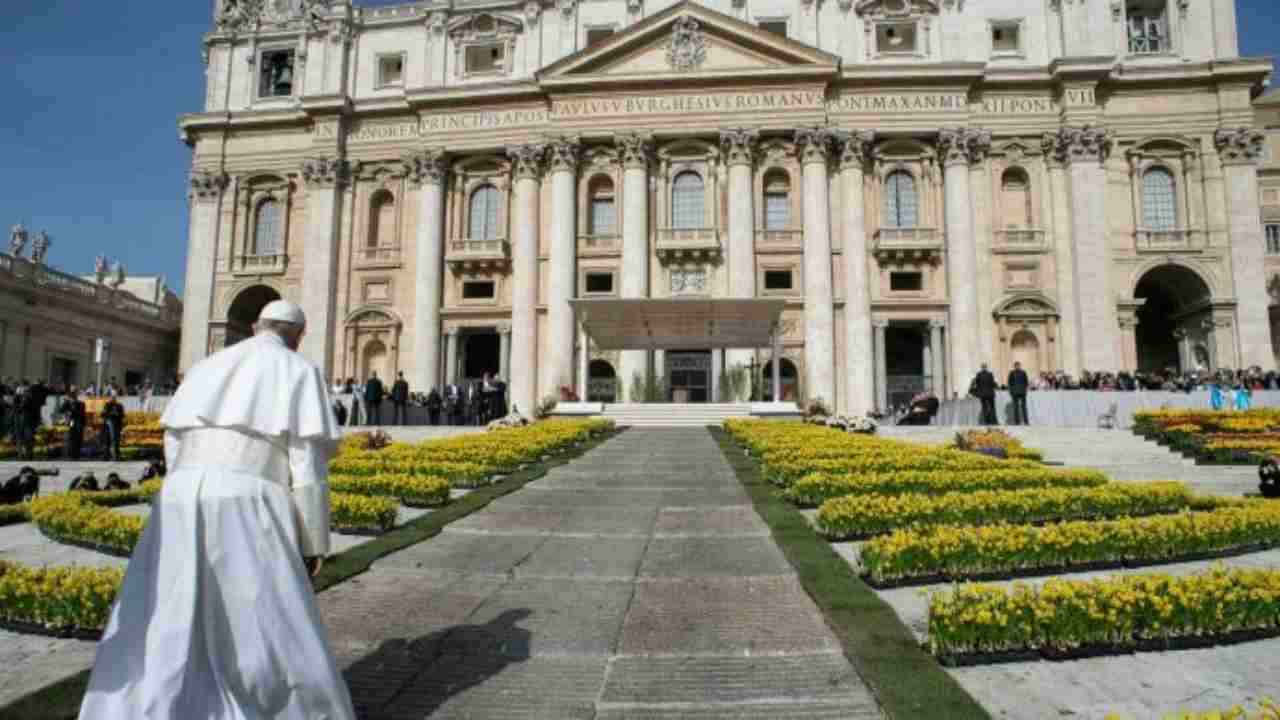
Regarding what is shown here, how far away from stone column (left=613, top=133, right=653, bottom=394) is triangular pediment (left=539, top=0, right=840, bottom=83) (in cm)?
373

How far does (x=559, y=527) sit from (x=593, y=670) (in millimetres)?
4744

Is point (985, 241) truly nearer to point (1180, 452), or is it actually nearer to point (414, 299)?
point (1180, 452)

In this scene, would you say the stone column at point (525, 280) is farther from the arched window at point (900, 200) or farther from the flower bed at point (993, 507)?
the flower bed at point (993, 507)

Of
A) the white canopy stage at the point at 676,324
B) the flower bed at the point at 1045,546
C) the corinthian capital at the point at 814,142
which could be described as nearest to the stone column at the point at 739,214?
the corinthian capital at the point at 814,142

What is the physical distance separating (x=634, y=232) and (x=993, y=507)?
30.0 m

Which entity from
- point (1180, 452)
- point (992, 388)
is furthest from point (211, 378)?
point (992, 388)

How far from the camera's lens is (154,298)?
53.7 m

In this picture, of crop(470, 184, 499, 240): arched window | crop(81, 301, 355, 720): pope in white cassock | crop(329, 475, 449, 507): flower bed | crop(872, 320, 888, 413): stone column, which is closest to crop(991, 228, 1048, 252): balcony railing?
crop(872, 320, 888, 413): stone column

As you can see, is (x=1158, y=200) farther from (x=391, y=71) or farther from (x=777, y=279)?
(x=391, y=71)

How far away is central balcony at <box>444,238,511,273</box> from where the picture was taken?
39.2m

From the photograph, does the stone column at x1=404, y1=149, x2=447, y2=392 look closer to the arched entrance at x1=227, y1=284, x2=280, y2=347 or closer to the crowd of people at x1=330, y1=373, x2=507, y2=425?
the crowd of people at x1=330, y1=373, x2=507, y2=425

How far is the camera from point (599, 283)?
129ft

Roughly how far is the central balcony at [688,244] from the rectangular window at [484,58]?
14288mm

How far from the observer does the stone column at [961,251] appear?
3606 centimetres
